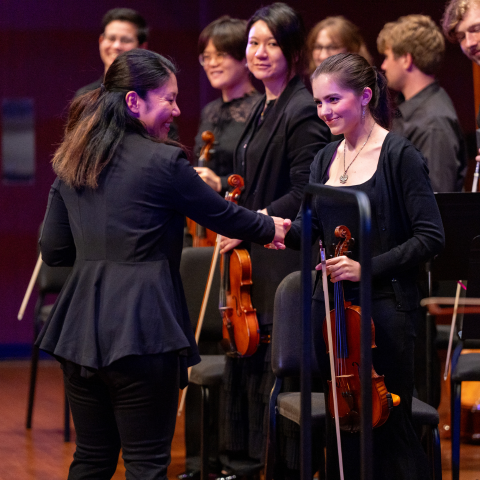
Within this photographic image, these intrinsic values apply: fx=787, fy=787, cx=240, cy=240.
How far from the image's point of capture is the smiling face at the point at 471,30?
8.96 feet

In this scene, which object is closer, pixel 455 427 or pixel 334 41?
pixel 455 427

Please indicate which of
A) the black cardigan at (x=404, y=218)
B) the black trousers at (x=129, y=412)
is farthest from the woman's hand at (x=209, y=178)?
the black trousers at (x=129, y=412)

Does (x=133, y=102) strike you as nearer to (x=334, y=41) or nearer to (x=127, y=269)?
(x=127, y=269)

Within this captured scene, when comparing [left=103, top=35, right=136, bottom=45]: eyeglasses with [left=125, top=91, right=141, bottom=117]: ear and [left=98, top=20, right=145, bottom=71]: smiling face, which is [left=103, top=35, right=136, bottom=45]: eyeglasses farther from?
[left=125, top=91, right=141, bottom=117]: ear

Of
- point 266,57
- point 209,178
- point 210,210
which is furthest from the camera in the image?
point 209,178

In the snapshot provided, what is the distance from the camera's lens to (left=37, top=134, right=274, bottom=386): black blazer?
180 centimetres

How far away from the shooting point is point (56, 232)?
78.3 inches

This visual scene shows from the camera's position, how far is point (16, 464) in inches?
122

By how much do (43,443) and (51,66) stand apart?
2.85 m

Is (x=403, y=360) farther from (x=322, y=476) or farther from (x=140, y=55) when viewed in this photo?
(x=140, y=55)

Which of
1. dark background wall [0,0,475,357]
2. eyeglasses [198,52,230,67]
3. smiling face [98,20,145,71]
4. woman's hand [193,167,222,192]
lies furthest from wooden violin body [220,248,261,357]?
dark background wall [0,0,475,357]

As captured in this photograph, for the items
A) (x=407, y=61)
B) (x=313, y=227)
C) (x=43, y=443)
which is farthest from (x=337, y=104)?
(x=43, y=443)

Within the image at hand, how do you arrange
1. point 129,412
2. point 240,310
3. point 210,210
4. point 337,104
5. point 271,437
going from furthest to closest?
point 240,310 < point 271,437 < point 337,104 < point 210,210 < point 129,412

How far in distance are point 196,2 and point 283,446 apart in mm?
3724
